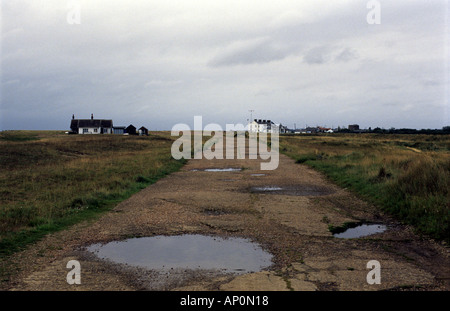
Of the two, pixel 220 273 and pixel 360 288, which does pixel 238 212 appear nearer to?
pixel 220 273

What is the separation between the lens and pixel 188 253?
6773mm

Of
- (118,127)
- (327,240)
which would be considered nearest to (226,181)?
(327,240)

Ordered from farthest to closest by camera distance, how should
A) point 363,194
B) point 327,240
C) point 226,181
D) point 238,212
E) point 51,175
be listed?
point 51,175, point 226,181, point 363,194, point 238,212, point 327,240

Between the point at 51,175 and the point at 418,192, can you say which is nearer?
the point at 418,192

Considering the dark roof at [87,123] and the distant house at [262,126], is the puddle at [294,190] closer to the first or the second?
the dark roof at [87,123]

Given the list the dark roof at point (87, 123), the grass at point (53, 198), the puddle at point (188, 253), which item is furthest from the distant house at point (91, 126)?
the puddle at point (188, 253)

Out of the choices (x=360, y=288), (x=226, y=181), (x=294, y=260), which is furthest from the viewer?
(x=226, y=181)

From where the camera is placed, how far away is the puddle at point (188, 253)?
6128mm

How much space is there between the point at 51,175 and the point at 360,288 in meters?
17.4

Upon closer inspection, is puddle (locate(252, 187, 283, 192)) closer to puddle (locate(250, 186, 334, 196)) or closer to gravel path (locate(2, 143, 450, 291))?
puddle (locate(250, 186, 334, 196))

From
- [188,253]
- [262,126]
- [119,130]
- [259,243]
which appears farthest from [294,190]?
[262,126]

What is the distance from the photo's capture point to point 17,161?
27.4m

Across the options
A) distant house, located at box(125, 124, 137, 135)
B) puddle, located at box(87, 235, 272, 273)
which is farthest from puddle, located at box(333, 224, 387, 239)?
distant house, located at box(125, 124, 137, 135)

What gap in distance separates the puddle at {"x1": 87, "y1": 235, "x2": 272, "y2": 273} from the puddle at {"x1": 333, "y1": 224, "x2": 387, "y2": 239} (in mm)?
2066
